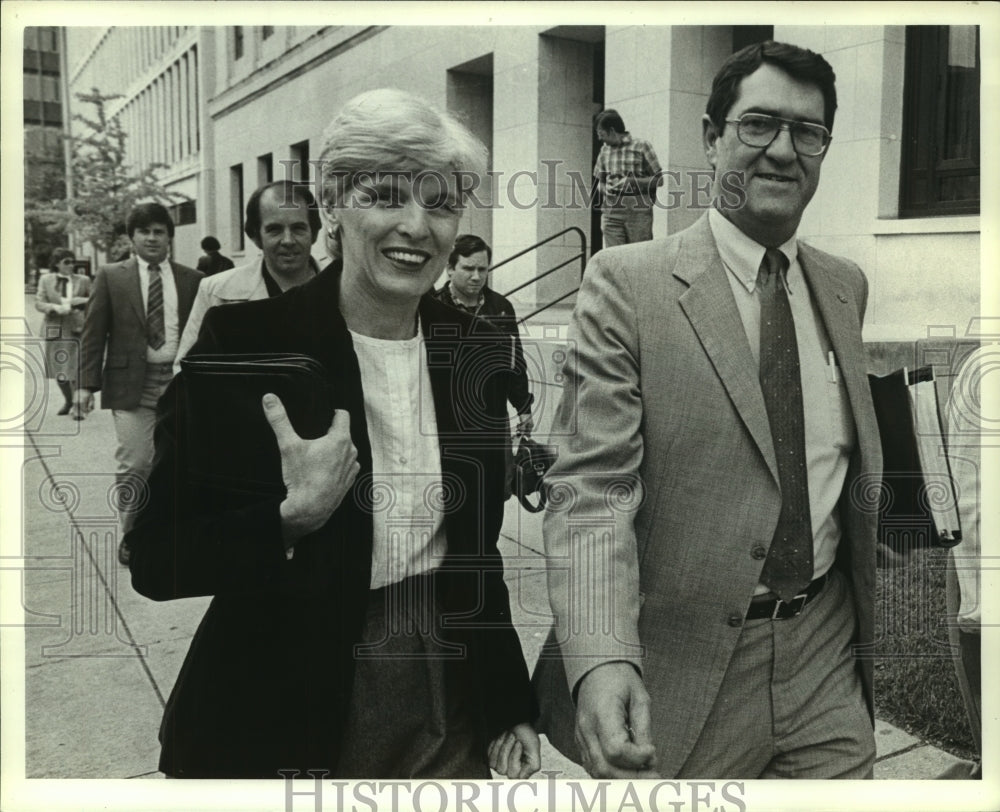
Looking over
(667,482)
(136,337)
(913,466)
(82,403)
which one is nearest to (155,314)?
(136,337)

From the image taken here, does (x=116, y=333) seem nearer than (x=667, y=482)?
No

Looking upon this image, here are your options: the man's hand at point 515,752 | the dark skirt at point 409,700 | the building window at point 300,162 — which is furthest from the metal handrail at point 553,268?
the man's hand at point 515,752

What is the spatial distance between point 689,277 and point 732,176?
34 cm

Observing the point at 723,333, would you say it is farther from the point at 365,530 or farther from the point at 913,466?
the point at 365,530

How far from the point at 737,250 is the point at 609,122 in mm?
631

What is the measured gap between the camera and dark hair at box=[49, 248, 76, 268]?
2.47 m

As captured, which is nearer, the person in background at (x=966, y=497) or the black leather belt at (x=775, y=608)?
the black leather belt at (x=775, y=608)

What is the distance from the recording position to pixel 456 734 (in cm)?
221

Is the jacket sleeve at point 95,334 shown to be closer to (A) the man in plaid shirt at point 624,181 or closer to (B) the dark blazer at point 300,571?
(B) the dark blazer at point 300,571

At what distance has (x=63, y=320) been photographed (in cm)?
250

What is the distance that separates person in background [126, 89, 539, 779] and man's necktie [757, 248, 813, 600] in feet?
2.21

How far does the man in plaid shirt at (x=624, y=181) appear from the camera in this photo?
2.42 m

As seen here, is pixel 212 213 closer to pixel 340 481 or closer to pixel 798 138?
pixel 340 481

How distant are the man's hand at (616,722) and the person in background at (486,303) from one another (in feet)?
1.88
